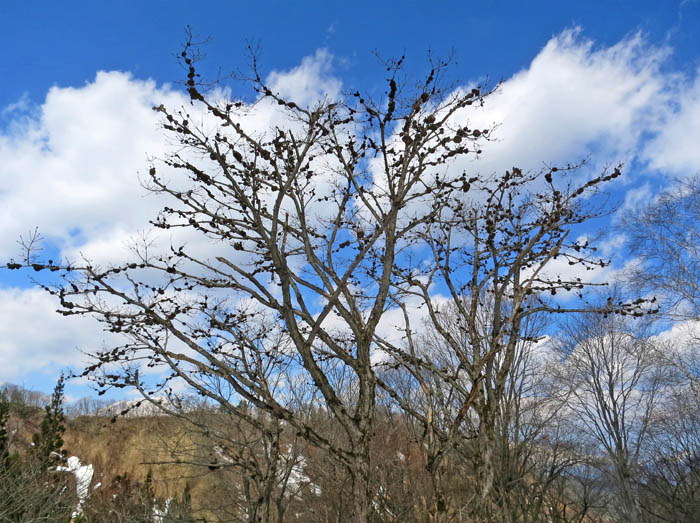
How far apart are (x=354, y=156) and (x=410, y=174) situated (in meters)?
0.70

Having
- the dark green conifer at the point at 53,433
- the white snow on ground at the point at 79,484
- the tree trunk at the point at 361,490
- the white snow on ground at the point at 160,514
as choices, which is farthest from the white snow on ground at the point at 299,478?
the dark green conifer at the point at 53,433

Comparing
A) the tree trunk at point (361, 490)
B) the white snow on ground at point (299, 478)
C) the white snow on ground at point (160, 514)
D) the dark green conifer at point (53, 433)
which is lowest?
the tree trunk at point (361, 490)

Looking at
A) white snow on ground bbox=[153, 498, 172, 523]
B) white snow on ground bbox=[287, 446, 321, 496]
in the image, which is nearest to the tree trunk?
white snow on ground bbox=[287, 446, 321, 496]

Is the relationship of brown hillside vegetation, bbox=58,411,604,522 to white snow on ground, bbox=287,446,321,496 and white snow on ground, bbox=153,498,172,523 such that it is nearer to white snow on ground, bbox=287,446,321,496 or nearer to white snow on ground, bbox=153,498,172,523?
white snow on ground, bbox=287,446,321,496

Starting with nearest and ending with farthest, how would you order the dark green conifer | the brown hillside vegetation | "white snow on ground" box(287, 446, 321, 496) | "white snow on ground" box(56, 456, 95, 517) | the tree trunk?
the tree trunk, the brown hillside vegetation, "white snow on ground" box(287, 446, 321, 496), "white snow on ground" box(56, 456, 95, 517), the dark green conifer

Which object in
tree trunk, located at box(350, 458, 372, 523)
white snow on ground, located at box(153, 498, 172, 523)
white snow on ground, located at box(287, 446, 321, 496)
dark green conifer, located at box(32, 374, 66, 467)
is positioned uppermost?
dark green conifer, located at box(32, 374, 66, 467)

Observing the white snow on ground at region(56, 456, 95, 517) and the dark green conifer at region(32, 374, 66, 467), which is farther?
the dark green conifer at region(32, 374, 66, 467)

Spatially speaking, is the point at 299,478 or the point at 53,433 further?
the point at 53,433

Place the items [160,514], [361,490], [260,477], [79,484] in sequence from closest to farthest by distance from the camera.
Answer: [361,490] → [260,477] → [160,514] → [79,484]

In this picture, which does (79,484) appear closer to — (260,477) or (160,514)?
(160,514)

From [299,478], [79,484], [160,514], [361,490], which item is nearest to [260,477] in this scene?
[160,514]

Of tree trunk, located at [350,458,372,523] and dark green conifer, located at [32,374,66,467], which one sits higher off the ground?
dark green conifer, located at [32,374,66,467]

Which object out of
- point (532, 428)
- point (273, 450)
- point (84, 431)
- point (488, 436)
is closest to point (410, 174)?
point (488, 436)

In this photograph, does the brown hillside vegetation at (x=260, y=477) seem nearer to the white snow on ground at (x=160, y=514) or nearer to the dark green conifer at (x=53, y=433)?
the white snow on ground at (x=160, y=514)
